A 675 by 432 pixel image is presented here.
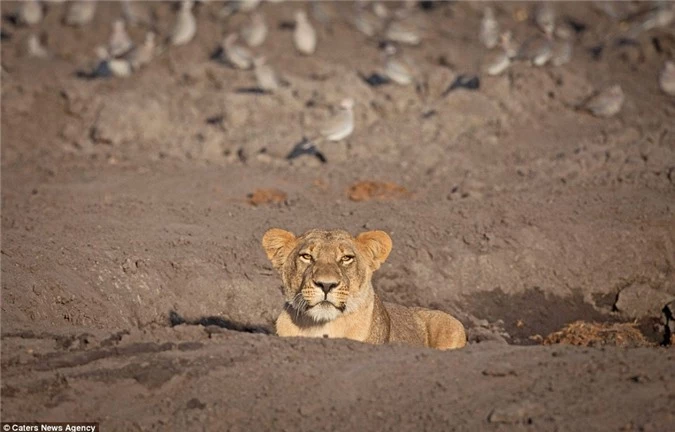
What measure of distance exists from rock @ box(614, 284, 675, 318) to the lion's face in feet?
13.3

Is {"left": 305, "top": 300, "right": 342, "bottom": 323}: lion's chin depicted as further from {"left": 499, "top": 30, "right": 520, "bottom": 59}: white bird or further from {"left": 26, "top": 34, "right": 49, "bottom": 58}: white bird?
{"left": 26, "top": 34, "right": 49, "bottom": 58}: white bird

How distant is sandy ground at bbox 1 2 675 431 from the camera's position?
7.35 meters

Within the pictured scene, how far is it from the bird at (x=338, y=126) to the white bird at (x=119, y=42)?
6.74 meters

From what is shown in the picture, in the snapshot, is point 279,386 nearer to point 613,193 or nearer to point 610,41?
point 613,193

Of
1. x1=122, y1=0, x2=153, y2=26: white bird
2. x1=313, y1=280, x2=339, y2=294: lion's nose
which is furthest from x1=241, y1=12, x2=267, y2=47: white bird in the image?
x1=313, y1=280, x2=339, y2=294: lion's nose

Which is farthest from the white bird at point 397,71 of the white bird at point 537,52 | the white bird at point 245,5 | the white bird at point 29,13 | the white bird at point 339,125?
the white bird at point 29,13

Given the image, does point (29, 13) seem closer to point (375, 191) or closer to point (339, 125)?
point (339, 125)

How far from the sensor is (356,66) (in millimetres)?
21906

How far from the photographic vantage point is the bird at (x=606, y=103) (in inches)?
733

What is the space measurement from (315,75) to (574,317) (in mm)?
9904

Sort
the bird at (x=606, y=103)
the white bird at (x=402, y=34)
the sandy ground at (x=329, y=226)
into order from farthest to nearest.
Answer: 1. the white bird at (x=402, y=34)
2. the bird at (x=606, y=103)
3. the sandy ground at (x=329, y=226)

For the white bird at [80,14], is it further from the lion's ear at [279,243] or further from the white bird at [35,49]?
the lion's ear at [279,243]

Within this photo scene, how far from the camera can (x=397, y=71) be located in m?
19.8

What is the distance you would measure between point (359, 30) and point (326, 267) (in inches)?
699
